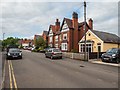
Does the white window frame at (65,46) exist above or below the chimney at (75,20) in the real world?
below

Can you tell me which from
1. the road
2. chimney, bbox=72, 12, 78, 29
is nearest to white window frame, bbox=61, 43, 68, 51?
chimney, bbox=72, 12, 78, 29

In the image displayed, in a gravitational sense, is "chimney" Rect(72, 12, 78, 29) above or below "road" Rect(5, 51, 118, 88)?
above

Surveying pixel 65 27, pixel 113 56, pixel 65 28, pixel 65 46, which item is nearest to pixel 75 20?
pixel 65 27

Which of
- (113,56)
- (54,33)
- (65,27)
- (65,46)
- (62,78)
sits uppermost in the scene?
(65,27)

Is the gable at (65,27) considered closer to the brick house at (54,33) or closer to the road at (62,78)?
the brick house at (54,33)

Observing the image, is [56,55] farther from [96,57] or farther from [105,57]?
[105,57]

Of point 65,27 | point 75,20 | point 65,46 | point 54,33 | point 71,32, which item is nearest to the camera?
point 71,32

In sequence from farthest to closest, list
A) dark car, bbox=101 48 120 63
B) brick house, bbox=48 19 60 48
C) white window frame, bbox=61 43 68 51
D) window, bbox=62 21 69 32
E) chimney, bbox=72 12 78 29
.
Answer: brick house, bbox=48 19 60 48, white window frame, bbox=61 43 68 51, window, bbox=62 21 69 32, chimney, bbox=72 12 78 29, dark car, bbox=101 48 120 63

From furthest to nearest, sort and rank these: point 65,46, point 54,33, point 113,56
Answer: point 54,33
point 65,46
point 113,56

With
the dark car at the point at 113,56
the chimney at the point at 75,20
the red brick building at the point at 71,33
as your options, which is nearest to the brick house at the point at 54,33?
the red brick building at the point at 71,33

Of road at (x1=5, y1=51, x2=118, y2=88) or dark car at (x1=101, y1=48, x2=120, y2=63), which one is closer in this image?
road at (x1=5, y1=51, x2=118, y2=88)

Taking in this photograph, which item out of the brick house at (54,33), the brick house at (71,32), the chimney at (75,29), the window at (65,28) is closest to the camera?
the brick house at (71,32)

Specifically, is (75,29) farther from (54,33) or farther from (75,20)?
(54,33)

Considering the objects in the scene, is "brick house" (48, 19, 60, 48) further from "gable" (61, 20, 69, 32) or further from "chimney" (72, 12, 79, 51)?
"chimney" (72, 12, 79, 51)
